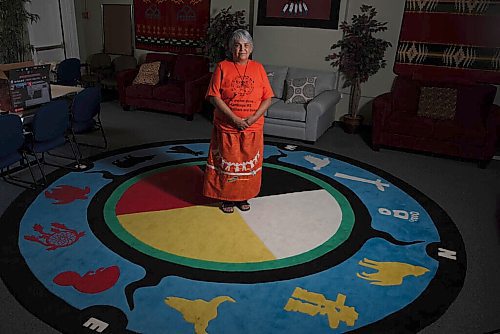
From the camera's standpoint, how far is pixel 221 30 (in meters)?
6.74

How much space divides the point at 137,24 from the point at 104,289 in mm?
6243

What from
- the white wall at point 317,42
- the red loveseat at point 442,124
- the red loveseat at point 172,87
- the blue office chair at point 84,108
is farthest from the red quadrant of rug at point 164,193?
the white wall at point 317,42

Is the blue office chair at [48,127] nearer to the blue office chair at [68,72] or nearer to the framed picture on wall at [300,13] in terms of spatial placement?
the blue office chair at [68,72]

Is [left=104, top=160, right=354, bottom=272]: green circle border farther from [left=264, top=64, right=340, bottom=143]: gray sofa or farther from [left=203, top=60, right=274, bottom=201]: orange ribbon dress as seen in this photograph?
[left=264, top=64, right=340, bottom=143]: gray sofa

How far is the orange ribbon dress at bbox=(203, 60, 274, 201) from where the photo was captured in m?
3.54

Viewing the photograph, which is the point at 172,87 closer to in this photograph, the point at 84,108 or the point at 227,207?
the point at 84,108

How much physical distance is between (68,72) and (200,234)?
468 cm

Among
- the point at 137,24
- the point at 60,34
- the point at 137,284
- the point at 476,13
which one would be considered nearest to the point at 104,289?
the point at 137,284

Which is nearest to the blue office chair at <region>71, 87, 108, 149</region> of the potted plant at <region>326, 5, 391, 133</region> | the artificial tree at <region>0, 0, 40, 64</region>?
the artificial tree at <region>0, 0, 40, 64</region>

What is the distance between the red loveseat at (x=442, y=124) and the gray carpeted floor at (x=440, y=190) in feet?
0.65

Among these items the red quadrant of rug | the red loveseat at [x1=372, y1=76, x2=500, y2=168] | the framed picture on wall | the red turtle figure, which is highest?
the framed picture on wall

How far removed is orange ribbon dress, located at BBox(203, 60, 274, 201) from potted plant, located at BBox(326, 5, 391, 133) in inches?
113

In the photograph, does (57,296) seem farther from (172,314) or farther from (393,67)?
(393,67)

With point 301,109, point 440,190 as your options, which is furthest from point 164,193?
point 440,190
